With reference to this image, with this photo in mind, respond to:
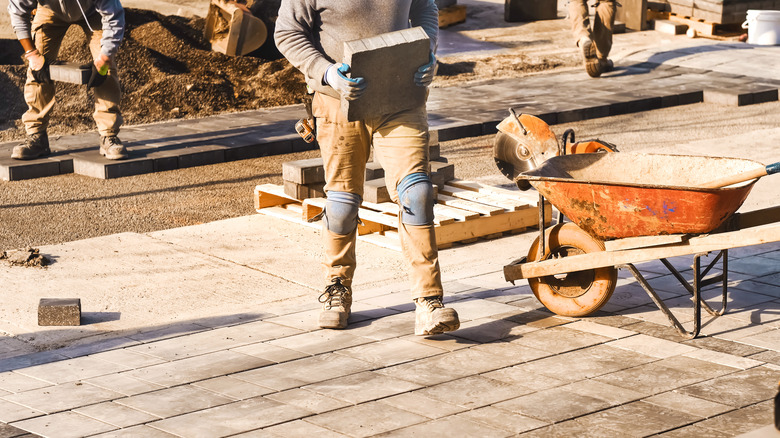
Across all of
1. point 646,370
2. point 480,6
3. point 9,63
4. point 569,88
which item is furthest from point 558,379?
point 480,6


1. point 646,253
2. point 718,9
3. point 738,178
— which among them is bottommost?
point 646,253

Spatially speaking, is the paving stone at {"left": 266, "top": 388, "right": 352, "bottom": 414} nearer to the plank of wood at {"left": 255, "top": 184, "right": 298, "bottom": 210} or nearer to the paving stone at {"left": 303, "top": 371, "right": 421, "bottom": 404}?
the paving stone at {"left": 303, "top": 371, "right": 421, "bottom": 404}

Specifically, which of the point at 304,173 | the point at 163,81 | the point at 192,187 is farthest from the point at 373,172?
the point at 163,81

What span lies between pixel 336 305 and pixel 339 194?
0.56m

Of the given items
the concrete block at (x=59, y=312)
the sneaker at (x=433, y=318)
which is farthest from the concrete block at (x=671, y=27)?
the concrete block at (x=59, y=312)

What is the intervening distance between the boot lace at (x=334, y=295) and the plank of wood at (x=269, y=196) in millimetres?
2681

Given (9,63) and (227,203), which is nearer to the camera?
(227,203)

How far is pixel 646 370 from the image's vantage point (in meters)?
4.93

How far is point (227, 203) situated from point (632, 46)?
31.4 ft

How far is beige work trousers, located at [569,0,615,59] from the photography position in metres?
14.4

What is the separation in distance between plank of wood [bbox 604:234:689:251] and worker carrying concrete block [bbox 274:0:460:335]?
2.79 feet

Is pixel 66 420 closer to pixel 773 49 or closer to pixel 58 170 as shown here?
pixel 58 170

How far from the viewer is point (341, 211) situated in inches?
222

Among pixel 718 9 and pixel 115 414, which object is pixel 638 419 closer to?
pixel 115 414
